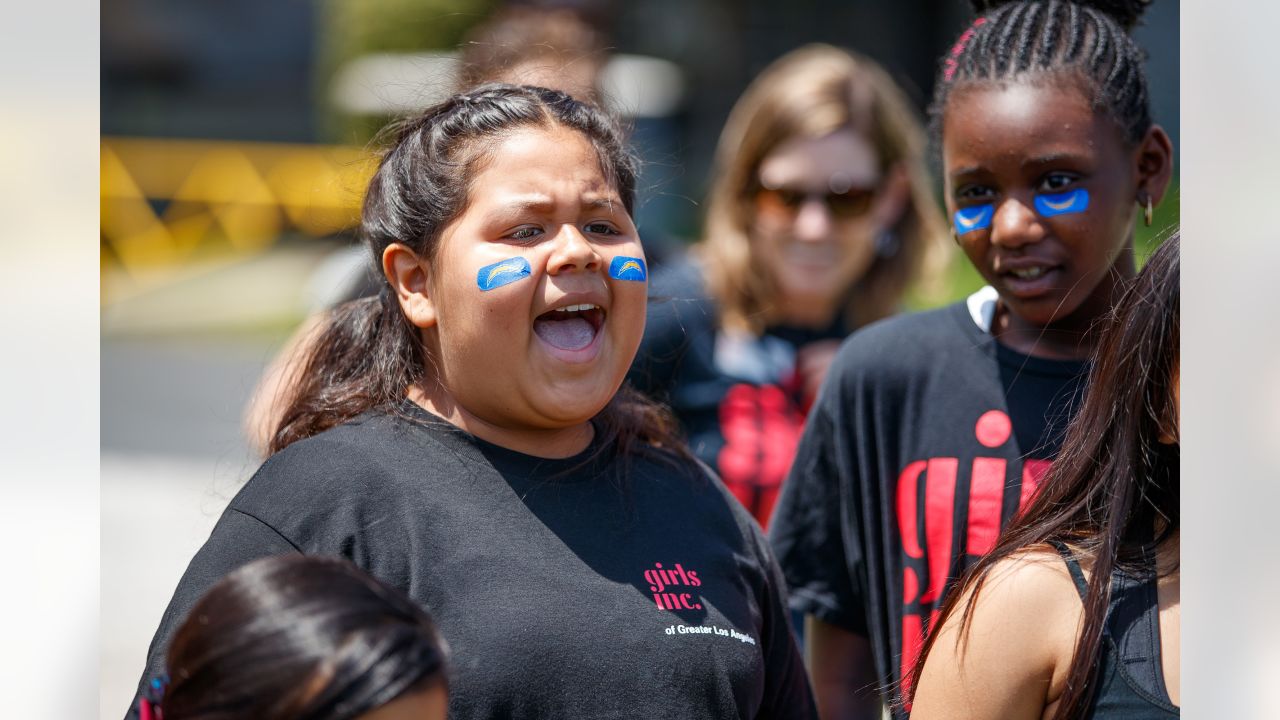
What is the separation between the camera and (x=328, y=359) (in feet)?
7.44

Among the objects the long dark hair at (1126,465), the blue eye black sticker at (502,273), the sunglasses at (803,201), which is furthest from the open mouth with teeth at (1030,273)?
the sunglasses at (803,201)

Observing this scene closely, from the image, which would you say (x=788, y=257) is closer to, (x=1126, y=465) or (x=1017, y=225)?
(x=1017, y=225)

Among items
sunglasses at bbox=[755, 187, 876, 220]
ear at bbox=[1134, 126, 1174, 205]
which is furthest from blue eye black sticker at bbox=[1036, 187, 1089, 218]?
sunglasses at bbox=[755, 187, 876, 220]

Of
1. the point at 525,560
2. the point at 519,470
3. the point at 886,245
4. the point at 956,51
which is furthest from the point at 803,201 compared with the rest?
the point at 525,560

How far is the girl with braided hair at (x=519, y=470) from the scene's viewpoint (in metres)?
1.81

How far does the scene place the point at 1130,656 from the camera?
1.77m

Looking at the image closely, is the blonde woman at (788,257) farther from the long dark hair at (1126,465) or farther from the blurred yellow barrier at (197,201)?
the blurred yellow barrier at (197,201)

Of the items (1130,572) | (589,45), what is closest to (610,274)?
(1130,572)

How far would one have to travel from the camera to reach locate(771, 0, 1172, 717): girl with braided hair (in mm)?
2361

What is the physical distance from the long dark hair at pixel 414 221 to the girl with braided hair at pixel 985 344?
49cm

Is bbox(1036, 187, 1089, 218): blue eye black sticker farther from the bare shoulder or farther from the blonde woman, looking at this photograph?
the blonde woman

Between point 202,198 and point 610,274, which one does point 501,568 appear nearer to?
point 610,274

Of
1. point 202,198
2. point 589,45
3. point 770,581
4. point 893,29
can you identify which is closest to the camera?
point 770,581
